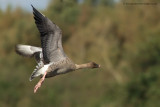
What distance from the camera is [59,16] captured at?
70.8 ft

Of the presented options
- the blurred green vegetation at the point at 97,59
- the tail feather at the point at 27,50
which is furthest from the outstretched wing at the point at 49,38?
the blurred green vegetation at the point at 97,59

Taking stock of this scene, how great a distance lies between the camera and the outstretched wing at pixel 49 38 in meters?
14.4

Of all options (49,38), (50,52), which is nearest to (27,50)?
(50,52)

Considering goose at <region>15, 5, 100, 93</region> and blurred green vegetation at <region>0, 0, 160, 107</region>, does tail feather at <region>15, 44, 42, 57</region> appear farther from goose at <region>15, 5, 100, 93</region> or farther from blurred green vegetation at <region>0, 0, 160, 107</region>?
blurred green vegetation at <region>0, 0, 160, 107</region>

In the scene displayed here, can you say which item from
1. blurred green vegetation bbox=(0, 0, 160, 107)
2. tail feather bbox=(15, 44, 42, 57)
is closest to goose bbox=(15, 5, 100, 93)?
tail feather bbox=(15, 44, 42, 57)

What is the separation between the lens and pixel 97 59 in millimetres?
39562

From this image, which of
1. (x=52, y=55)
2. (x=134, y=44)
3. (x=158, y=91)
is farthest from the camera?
(x=134, y=44)

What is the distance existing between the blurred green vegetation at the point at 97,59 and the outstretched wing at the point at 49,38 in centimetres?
568

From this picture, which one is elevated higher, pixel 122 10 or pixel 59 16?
pixel 59 16

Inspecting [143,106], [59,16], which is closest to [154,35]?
[143,106]

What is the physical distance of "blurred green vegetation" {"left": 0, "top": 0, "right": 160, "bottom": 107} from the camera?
32.5 m

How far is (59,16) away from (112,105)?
39.6ft

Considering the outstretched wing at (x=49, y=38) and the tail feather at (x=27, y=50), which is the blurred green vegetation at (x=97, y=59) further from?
the outstretched wing at (x=49, y=38)

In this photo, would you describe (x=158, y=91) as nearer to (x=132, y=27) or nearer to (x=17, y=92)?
(x=17, y=92)
